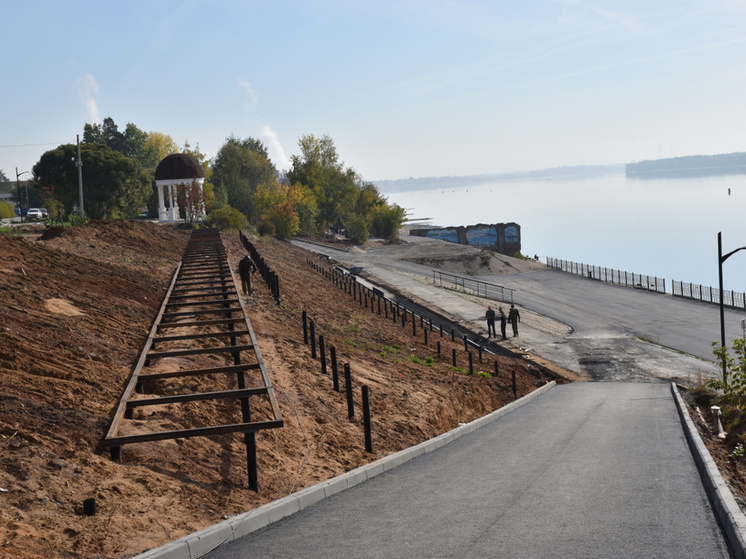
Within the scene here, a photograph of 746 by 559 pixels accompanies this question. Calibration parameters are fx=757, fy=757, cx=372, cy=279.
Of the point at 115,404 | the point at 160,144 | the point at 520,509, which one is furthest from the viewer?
the point at 160,144

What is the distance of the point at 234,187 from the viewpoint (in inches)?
4018

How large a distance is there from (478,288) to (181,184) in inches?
1107

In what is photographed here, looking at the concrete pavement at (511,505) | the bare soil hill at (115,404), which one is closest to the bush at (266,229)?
the bare soil hill at (115,404)

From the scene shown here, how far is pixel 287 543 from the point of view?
812cm

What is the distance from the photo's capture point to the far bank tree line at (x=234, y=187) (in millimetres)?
68812

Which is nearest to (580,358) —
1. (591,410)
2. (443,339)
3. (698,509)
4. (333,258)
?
(443,339)

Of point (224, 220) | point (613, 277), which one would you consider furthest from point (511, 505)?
point (613, 277)

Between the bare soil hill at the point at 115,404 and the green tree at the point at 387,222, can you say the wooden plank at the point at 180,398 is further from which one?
the green tree at the point at 387,222

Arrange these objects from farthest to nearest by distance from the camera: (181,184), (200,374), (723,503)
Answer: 1. (181,184)
2. (200,374)
3. (723,503)

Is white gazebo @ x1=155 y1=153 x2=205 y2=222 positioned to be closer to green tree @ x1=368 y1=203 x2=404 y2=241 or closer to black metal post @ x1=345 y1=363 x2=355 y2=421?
green tree @ x1=368 y1=203 x2=404 y2=241

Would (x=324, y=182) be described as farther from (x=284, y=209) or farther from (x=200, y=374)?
(x=200, y=374)

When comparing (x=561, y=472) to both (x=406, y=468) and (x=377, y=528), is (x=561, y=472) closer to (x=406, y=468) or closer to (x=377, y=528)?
(x=406, y=468)

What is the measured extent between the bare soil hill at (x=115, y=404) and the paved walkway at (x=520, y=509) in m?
1.12

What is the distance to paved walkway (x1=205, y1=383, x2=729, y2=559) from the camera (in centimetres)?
795
